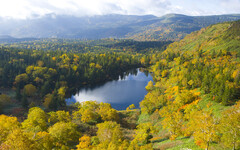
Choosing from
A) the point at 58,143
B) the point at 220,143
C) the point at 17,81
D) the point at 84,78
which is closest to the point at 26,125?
the point at 58,143

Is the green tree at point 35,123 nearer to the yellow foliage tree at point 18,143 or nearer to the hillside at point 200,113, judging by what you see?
the yellow foliage tree at point 18,143

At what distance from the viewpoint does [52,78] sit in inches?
5408

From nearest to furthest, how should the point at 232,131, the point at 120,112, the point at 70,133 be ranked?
the point at 232,131
the point at 70,133
the point at 120,112

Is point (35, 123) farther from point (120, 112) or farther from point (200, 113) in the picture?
Result: point (200, 113)

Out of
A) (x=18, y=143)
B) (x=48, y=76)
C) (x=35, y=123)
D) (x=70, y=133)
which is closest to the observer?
(x=18, y=143)

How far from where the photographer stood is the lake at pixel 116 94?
116m

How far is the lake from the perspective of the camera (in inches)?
4573

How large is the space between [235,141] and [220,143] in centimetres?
573

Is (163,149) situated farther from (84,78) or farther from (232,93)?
(84,78)

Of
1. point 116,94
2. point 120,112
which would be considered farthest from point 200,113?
point 116,94

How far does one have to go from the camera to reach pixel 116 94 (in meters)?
131

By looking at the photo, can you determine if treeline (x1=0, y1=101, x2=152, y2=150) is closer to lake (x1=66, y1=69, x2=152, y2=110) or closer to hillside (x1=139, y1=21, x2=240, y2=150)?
hillside (x1=139, y1=21, x2=240, y2=150)

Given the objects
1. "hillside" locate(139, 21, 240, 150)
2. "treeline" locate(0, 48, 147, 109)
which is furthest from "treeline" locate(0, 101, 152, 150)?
"treeline" locate(0, 48, 147, 109)

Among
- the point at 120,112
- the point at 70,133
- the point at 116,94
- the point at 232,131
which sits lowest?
the point at 116,94
